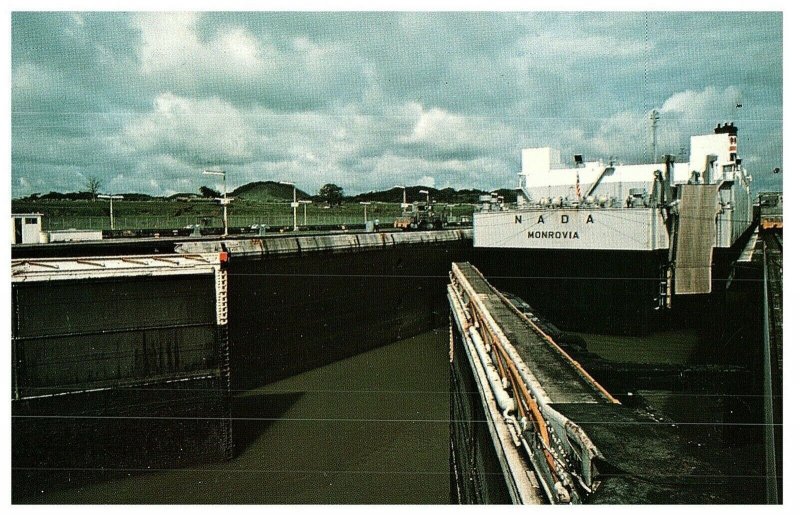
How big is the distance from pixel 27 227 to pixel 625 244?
1252 centimetres

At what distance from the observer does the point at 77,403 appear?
25.0 ft

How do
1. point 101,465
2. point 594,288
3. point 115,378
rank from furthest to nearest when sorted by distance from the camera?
point 594,288, point 115,378, point 101,465

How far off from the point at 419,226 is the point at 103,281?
15812 millimetres

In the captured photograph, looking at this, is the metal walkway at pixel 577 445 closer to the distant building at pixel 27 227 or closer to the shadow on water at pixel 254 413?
the shadow on water at pixel 254 413

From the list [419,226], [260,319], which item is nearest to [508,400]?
[260,319]

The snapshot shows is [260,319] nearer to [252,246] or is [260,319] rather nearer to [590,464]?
[252,246]

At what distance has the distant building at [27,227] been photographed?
11234 mm

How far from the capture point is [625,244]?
1289 centimetres

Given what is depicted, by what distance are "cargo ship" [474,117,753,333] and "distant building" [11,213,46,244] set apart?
9658 mm

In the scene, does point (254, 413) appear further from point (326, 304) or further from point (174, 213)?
point (174, 213)

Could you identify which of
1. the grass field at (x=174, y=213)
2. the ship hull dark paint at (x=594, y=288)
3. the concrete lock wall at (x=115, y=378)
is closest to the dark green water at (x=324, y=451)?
the concrete lock wall at (x=115, y=378)

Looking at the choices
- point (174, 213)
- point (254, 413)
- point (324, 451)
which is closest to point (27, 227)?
point (254, 413)

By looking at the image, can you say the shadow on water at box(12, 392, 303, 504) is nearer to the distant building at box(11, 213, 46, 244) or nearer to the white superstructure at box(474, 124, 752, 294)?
the distant building at box(11, 213, 46, 244)

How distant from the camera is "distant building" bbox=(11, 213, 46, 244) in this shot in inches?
442
